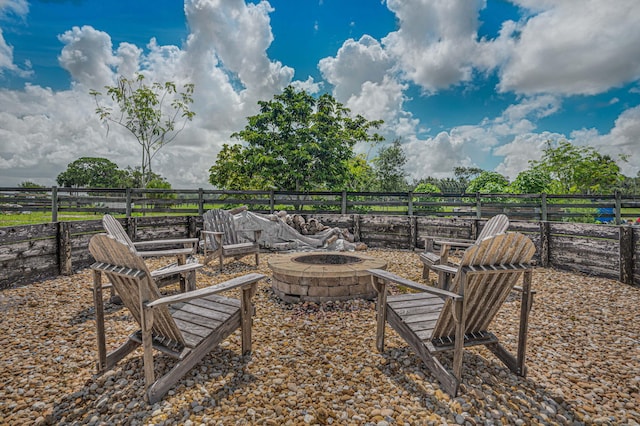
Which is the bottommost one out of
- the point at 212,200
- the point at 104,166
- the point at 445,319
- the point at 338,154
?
the point at 445,319

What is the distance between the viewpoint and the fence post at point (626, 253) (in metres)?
4.51

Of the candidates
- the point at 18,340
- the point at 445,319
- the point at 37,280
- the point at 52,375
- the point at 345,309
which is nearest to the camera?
the point at 445,319

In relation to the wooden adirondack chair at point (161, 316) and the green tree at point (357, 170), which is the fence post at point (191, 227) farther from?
the green tree at point (357, 170)

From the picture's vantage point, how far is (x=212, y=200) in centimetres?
873

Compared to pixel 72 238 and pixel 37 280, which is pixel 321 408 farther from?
pixel 72 238

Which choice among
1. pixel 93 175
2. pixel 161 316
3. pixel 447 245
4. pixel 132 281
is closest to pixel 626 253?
pixel 447 245

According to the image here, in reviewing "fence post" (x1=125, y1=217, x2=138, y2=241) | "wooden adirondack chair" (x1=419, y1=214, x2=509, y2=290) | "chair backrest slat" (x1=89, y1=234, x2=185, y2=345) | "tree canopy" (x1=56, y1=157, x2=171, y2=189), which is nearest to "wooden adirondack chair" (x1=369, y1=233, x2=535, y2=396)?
"wooden adirondack chair" (x1=419, y1=214, x2=509, y2=290)

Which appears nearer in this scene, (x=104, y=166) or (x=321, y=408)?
(x=321, y=408)

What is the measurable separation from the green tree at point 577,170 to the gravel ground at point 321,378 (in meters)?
16.2

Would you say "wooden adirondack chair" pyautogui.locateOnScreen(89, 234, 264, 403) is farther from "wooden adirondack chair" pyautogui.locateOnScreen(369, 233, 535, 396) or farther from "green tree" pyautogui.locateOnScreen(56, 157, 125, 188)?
"green tree" pyautogui.locateOnScreen(56, 157, 125, 188)

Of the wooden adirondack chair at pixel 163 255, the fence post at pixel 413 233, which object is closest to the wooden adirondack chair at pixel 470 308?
the wooden adirondack chair at pixel 163 255

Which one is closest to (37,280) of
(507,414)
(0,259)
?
(0,259)

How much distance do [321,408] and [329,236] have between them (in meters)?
5.90

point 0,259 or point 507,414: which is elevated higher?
point 0,259
